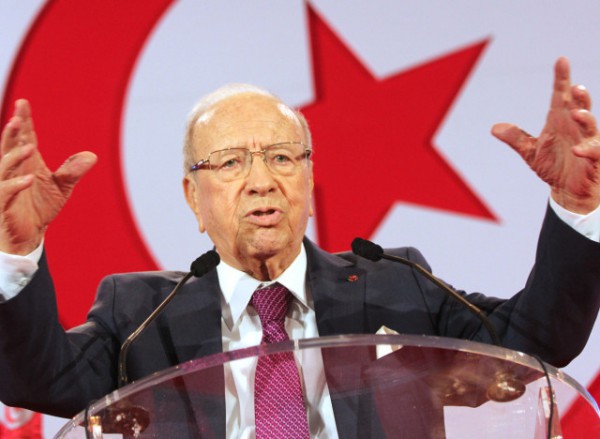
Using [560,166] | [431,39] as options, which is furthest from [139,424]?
[431,39]

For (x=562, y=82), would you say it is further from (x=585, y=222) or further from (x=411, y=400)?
(x=411, y=400)

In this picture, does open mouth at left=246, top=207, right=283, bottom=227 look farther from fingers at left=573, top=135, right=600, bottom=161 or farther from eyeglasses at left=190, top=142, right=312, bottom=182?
fingers at left=573, top=135, right=600, bottom=161

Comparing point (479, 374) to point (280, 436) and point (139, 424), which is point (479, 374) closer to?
point (280, 436)

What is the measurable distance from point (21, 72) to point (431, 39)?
44.4 inches

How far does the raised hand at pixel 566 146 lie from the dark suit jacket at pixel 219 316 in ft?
0.21

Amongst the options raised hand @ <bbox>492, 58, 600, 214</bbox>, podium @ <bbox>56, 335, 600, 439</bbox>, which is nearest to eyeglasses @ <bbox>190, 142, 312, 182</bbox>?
raised hand @ <bbox>492, 58, 600, 214</bbox>

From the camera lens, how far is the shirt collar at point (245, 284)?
5.96 ft

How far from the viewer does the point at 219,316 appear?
180 centimetres

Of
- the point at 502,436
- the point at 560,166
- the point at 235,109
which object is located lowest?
the point at 502,436

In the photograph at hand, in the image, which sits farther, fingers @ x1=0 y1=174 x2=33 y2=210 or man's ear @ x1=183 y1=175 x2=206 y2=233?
man's ear @ x1=183 y1=175 x2=206 y2=233

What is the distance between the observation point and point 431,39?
8.68 ft

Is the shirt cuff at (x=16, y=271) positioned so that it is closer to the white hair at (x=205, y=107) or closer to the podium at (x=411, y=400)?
the podium at (x=411, y=400)

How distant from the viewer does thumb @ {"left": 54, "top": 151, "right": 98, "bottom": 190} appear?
5.03 feet

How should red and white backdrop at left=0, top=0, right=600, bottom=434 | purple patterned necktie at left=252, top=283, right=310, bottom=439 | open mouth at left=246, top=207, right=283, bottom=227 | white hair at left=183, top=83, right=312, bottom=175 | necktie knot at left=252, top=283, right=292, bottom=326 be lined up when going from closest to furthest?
purple patterned necktie at left=252, top=283, right=310, bottom=439 < necktie knot at left=252, top=283, right=292, bottom=326 < open mouth at left=246, top=207, right=283, bottom=227 < white hair at left=183, top=83, right=312, bottom=175 < red and white backdrop at left=0, top=0, right=600, bottom=434
